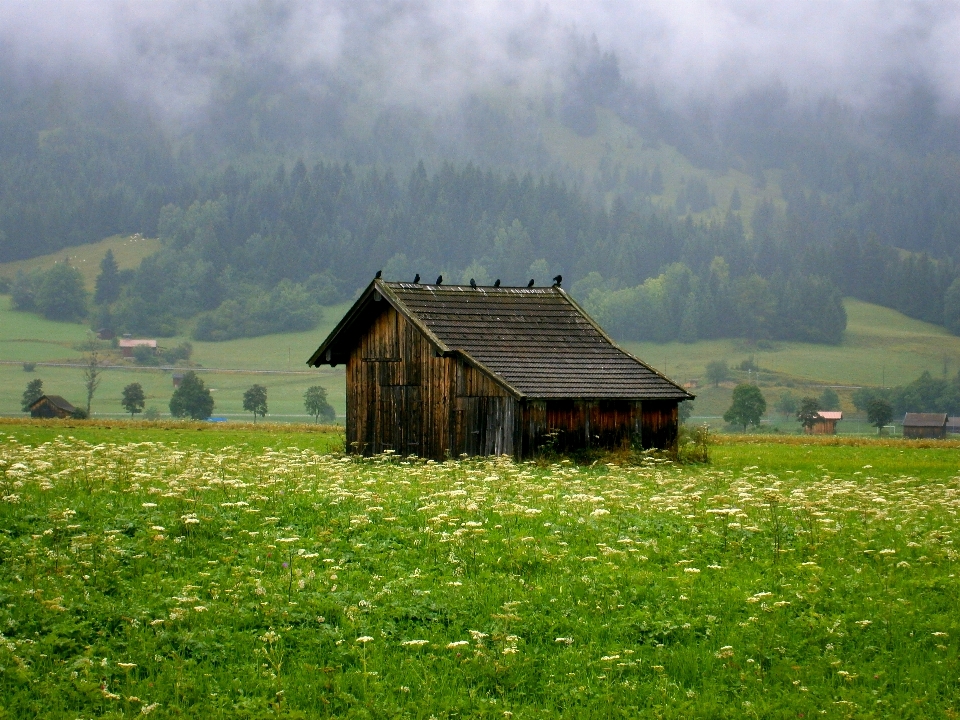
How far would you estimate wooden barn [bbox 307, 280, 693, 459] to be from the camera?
3650 cm

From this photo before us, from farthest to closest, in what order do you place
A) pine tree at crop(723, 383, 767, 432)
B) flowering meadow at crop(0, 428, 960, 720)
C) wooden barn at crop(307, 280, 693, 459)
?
pine tree at crop(723, 383, 767, 432) → wooden barn at crop(307, 280, 693, 459) → flowering meadow at crop(0, 428, 960, 720)

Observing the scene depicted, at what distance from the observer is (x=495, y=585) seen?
14.5 metres

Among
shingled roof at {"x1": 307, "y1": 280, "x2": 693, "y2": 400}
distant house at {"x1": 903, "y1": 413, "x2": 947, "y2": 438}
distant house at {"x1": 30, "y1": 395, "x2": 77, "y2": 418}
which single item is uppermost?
shingled roof at {"x1": 307, "y1": 280, "x2": 693, "y2": 400}

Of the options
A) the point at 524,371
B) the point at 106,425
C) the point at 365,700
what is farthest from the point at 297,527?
the point at 106,425

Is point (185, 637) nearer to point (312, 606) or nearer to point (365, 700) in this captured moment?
point (312, 606)

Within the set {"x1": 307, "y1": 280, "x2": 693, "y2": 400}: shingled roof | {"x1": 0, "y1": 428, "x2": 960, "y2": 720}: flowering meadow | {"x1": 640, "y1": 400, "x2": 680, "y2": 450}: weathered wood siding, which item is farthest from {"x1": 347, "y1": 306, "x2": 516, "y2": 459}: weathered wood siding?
{"x1": 0, "y1": 428, "x2": 960, "y2": 720}: flowering meadow

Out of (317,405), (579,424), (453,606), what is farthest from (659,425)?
(317,405)

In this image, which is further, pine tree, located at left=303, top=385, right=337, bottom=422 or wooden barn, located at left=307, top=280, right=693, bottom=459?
pine tree, located at left=303, top=385, right=337, bottom=422

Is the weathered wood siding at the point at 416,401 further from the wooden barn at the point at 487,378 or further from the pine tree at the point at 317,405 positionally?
the pine tree at the point at 317,405

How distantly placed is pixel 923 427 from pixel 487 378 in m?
139

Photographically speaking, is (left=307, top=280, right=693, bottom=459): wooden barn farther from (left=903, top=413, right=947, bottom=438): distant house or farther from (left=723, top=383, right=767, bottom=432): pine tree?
(left=903, top=413, right=947, bottom=438): distant house

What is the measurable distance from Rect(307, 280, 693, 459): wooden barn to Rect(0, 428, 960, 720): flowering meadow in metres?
16.3

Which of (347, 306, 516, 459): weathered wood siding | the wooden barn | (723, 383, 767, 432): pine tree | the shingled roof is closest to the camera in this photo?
the wooden barn

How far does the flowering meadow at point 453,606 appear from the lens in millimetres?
11484
